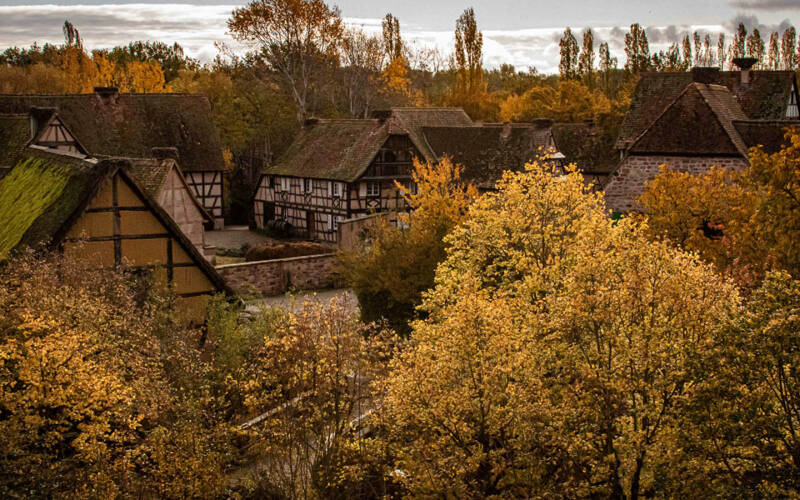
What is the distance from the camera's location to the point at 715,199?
23328mm

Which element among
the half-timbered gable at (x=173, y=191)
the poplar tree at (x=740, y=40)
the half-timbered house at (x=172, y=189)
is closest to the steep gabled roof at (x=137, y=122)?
the half-timbered house at (x=172, y=189)

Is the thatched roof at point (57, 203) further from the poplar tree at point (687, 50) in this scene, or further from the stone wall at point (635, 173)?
the poplar tree at point (687, 50)

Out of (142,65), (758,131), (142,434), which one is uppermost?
(142,65)

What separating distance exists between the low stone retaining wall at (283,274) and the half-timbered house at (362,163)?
37.5 ft

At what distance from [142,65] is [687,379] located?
209 feet

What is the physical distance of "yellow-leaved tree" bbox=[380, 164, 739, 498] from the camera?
12.0 m

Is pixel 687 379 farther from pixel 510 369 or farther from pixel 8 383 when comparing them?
pixel 8 383

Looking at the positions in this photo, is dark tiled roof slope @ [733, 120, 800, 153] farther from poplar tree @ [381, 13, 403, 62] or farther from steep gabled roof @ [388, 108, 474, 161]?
poplar tree @ [381, 13, 403, 62]

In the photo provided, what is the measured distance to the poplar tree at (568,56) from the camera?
74.2 metres

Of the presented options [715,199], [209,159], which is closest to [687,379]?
[715,199]

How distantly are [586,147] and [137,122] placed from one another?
27.3 meters

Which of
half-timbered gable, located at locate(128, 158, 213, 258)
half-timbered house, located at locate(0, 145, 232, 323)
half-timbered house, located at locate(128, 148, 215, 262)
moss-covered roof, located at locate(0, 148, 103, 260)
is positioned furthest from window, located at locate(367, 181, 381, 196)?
half-timbered house, located at locate(0, 145, 232, 323)

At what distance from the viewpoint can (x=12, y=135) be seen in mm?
36562

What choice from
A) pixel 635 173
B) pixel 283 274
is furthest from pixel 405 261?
pixel 635 173
